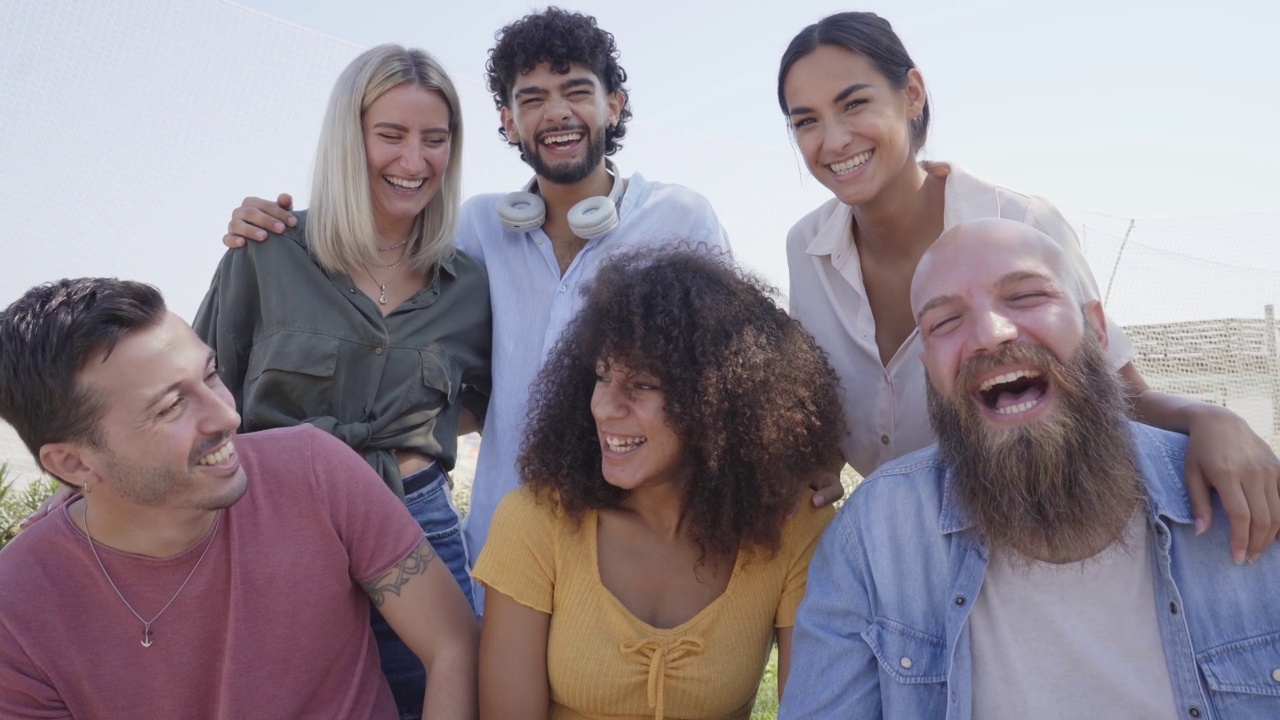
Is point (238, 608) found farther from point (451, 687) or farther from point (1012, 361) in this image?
point (1012, 361)

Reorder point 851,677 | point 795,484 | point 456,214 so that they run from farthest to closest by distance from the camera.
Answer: point 456,214
point 795,484
point 851,677

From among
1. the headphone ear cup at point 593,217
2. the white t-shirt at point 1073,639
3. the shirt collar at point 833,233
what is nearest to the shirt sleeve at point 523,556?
the white t-shirt at point 1073,639

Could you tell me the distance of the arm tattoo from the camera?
3.04 meters

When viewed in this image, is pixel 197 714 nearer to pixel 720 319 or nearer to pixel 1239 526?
pixel 720 319

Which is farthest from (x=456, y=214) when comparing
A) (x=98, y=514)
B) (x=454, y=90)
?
→ (x=98, y=514)

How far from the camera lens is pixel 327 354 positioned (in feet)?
11.8

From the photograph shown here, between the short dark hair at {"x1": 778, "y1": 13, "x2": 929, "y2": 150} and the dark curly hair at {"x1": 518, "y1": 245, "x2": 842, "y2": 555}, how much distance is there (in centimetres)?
93

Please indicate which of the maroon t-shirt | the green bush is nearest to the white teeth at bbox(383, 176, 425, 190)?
the maroon t-shirt

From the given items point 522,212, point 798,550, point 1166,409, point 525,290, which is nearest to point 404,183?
point 522,212

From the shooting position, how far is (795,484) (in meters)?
3.16

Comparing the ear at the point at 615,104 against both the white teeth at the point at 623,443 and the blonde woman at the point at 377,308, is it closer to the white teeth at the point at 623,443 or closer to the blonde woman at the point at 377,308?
the blonde woman at the point at 377,308

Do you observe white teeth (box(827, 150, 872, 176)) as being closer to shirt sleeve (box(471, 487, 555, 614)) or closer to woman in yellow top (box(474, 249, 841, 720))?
woman in yellow top (box(474, 249, 841, 720))

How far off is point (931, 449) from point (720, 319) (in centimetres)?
69

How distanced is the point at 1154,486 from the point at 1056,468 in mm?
252
